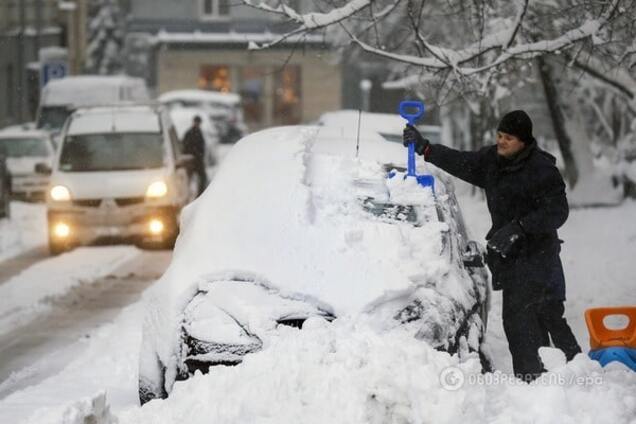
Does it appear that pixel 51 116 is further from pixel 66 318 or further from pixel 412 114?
pixel 412 114

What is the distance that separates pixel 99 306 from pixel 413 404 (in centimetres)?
705

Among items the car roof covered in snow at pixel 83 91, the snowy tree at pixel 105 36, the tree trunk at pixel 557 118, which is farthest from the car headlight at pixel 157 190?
the snowy tree at pixel 105 36

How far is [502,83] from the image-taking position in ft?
56.1

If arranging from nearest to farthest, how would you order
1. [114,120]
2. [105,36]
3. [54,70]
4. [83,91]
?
[114,120], [54,70], [83,91], [105,36]

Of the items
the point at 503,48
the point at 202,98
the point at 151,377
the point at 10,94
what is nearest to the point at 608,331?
the point at 151,377

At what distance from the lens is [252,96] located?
52844 mm

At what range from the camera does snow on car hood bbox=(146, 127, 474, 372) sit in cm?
624

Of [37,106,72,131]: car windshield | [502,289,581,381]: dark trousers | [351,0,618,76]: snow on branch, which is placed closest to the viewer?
[502,289,581,381]: dark trousers

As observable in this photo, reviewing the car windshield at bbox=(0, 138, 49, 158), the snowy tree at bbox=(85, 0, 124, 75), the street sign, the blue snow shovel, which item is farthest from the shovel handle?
the snowy tree at bbox=(85, 0, 124, 75)

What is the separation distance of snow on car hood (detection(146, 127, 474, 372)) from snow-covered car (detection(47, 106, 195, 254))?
842cm

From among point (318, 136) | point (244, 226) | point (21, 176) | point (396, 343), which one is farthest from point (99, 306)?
point (21, 176)

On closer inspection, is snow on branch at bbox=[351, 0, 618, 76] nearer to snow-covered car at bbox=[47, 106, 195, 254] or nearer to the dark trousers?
the dark trousers

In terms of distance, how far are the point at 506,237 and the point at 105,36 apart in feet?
167

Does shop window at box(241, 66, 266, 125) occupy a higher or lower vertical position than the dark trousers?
lower
